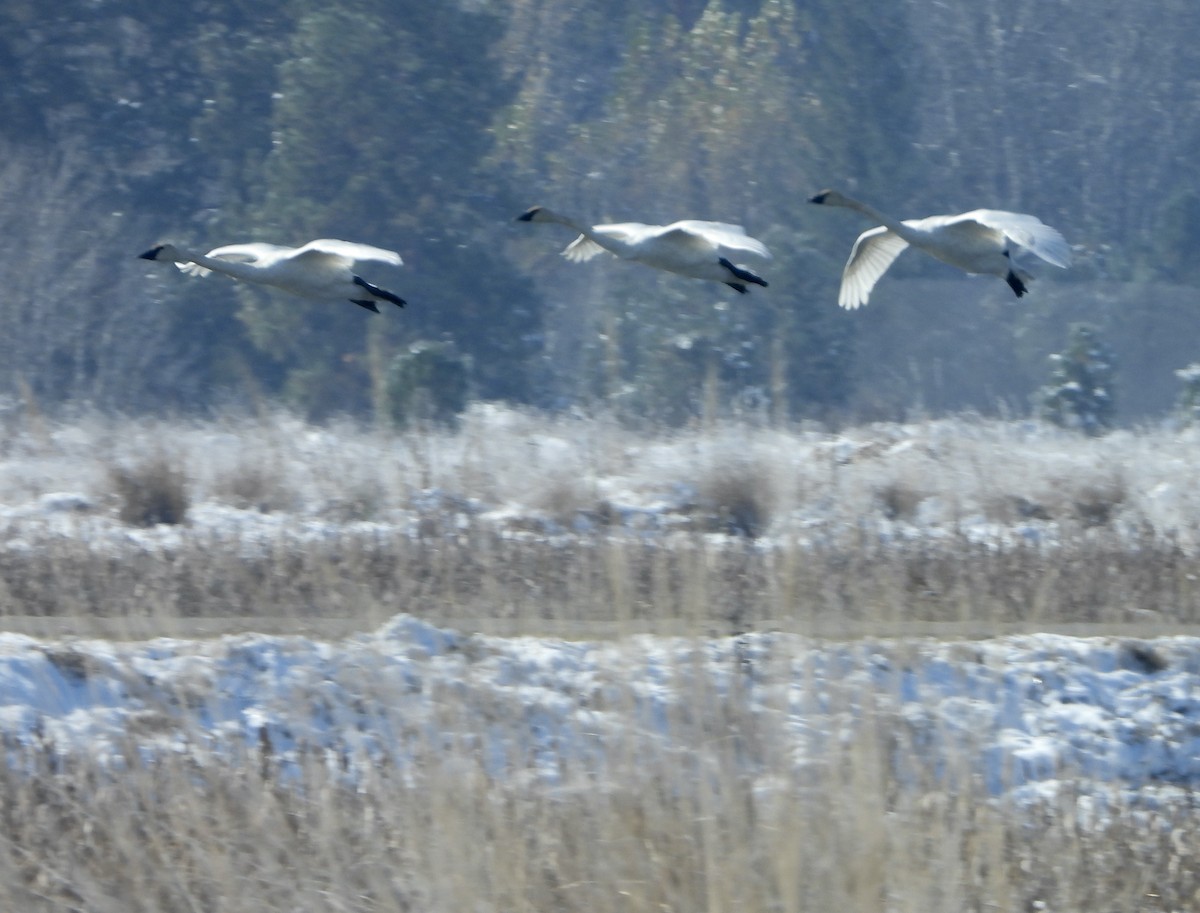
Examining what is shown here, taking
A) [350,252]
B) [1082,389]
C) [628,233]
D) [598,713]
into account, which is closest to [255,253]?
[350,252]

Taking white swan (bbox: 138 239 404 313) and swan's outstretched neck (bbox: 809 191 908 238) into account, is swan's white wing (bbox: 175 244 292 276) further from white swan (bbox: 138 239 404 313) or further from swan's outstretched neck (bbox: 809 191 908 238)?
swan's outstretched neck (bbox: 809 191 908 238)

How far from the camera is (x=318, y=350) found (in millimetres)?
31000

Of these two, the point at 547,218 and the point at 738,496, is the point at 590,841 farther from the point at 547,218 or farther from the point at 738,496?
the point at 738,496

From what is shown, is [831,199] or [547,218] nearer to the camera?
[547,218]

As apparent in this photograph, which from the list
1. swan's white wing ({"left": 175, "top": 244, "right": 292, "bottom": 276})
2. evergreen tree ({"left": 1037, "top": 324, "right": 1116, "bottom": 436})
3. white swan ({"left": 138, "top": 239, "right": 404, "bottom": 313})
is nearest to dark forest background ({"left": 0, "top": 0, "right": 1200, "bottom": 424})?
evergreen tree ({"left": 1037, "top": 324, "right": 1116, "bottom": 436})

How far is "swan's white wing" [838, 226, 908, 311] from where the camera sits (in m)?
8.36

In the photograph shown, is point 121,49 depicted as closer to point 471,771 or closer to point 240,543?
point 240,543

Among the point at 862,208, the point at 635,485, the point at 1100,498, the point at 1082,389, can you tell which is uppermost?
the point at 862,208

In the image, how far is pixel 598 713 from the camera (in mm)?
6051

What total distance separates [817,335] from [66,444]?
15194mm

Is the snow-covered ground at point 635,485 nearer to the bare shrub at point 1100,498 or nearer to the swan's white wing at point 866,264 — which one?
the bare shrub at point 1100,498

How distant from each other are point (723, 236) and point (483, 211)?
25446 mm

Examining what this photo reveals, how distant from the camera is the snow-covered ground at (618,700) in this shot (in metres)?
4.90

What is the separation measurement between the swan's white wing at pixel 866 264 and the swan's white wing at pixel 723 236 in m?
0.94
